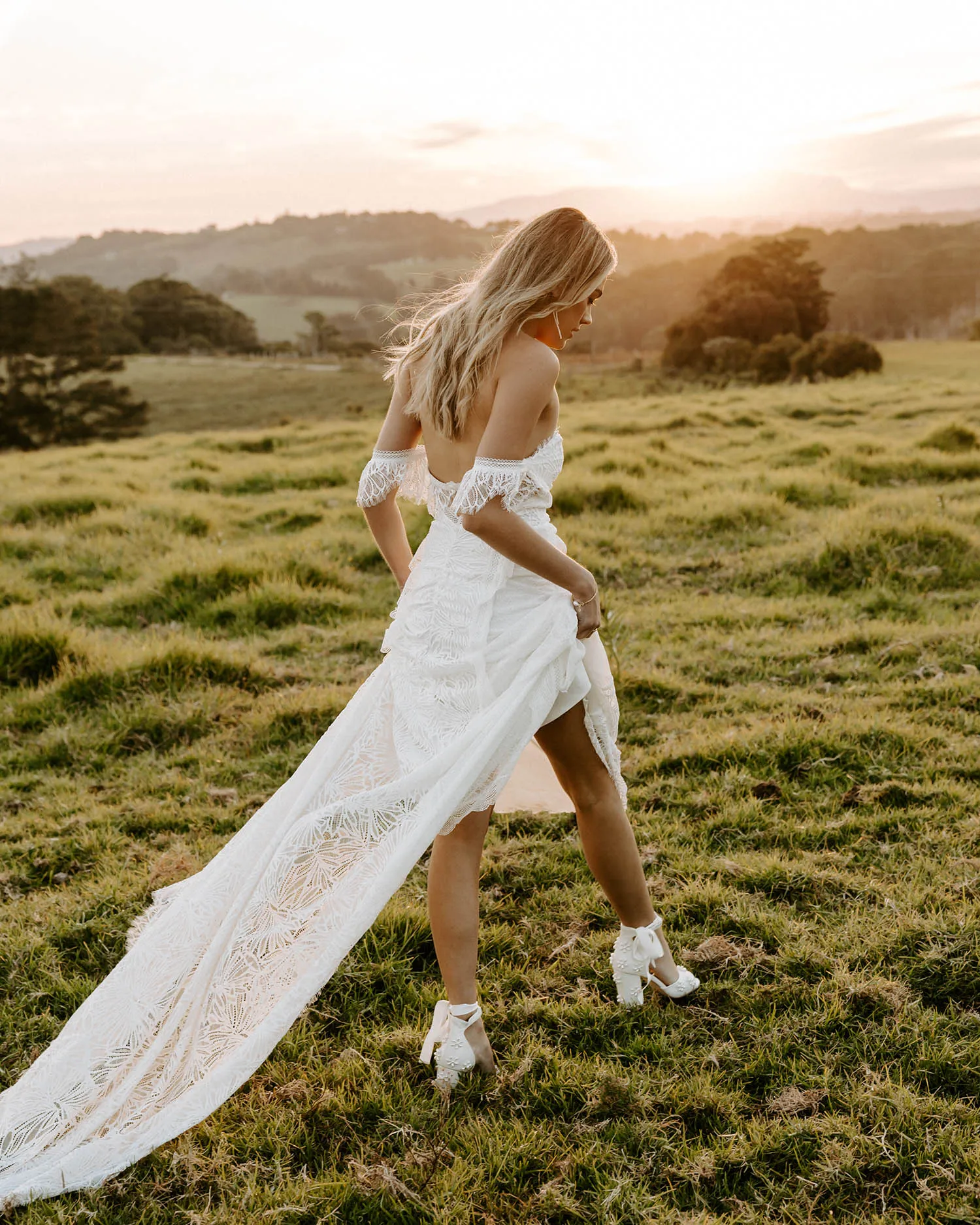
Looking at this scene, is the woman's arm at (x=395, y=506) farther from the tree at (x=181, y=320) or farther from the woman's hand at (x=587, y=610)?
the tree at (x=181, y=320)

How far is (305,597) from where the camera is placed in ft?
27.0

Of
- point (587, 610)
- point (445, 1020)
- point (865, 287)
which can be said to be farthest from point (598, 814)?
point (865, 287)

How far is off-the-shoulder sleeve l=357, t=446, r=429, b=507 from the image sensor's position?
340cm

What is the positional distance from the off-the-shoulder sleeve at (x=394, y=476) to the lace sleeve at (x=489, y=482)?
0.63m

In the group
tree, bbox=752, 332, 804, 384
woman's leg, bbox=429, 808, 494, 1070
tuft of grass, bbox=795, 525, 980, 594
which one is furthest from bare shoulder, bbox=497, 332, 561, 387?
tree, bbox=752, 332, 804, 384

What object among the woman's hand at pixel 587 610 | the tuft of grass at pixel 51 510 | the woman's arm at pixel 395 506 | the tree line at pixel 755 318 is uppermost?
the tree line at pixel 755 318

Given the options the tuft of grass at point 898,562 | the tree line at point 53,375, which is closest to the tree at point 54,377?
the tree line at point 53,375

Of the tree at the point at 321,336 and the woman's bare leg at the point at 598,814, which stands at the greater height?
the tree at the point at 321,336

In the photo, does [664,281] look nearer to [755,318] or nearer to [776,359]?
[755,318]

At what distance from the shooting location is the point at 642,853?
4.50 metres

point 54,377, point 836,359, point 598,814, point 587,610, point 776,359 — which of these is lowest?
point 598,814

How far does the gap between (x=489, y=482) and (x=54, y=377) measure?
2321 inches

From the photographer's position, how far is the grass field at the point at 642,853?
2805mm

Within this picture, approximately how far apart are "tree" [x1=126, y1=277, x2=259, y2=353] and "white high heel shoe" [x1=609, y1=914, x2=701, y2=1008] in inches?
3113
